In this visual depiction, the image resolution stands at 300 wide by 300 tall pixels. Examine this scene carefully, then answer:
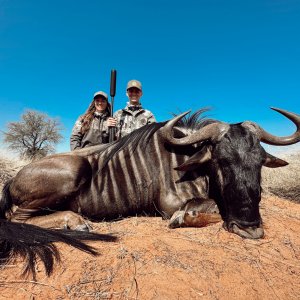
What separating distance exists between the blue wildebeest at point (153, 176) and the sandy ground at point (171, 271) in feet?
1.63

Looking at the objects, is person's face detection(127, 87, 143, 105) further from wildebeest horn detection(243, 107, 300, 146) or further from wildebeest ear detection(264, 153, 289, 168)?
wildebeest ear detection(264, 153, 289, 168)

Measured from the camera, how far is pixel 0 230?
2.36 m

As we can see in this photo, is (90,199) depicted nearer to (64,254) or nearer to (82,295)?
(64,254)

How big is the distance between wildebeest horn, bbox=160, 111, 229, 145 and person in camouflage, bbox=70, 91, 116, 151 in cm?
253

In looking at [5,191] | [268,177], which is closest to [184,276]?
[5,191]

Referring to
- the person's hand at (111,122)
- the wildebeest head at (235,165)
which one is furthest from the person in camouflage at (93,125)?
the wildebeest head at (235,165)

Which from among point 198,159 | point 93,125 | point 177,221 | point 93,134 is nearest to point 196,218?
point 177,221

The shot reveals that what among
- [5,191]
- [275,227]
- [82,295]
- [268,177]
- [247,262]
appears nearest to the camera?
[82,295]

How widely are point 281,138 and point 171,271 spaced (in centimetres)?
227

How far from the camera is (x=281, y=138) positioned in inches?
136

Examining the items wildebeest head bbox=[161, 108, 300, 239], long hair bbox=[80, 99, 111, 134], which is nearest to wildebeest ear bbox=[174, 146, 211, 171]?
wildebeest head bbox=[161, 108, 300, 239]

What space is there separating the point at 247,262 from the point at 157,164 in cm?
161

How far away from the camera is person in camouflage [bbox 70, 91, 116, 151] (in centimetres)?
571

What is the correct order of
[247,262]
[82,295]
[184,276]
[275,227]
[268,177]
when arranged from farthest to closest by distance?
[268,177] < [275,227] < [247,262] < [184,276] < [82,295]
